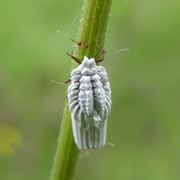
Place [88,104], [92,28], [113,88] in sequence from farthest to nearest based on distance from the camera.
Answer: [113,88]
[88,104]
[92,28]

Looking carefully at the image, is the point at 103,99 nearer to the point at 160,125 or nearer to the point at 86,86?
the point at 86,86

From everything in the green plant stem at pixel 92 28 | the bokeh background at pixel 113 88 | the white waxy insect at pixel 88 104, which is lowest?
the white waxy insect at pixel 88 104

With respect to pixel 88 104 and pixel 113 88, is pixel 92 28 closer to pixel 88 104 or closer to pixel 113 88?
pixel 88 104

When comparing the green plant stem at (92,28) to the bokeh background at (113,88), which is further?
the bokeh background at (113,88)

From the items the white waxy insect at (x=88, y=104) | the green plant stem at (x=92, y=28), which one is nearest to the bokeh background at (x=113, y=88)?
the white waxy insect at (x=88, y=104)

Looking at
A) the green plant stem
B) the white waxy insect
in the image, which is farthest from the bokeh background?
the green plant stem

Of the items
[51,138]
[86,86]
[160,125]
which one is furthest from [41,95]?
[86,86]

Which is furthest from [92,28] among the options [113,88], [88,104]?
[113,88]

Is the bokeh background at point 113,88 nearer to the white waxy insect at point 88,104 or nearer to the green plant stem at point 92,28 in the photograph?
the white waxy insect at point 88,104
